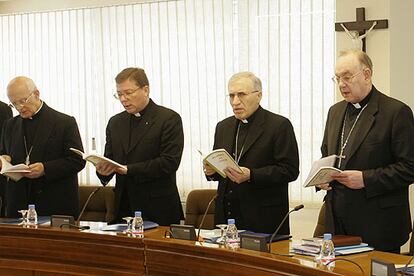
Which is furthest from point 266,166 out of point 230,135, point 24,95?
point 24,95

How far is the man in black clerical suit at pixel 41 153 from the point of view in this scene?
16.7 ft

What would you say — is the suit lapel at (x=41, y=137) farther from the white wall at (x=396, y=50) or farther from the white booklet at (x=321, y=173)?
the white wall at (x=396, y=50)

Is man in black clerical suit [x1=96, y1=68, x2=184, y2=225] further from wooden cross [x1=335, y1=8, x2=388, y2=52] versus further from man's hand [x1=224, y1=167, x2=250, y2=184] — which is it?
wooden cross [x1=335, y1=8, x2=388, y2=52]

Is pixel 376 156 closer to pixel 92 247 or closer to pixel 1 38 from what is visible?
pixel 92 247

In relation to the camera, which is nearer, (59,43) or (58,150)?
(58,150)

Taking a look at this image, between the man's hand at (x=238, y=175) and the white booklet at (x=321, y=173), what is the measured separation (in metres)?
0.45

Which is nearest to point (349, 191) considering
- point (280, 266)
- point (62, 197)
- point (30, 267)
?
point (280, 266)

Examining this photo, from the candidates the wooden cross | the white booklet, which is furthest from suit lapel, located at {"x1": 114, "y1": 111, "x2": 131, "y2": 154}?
the wooden cross

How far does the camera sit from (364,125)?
157 inches

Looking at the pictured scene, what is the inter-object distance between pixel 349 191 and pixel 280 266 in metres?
0.87

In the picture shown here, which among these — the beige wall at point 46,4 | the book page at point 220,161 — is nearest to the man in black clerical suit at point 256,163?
the book page at point 220,161

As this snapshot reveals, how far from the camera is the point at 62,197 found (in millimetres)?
5141

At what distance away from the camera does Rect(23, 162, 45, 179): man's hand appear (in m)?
4.91

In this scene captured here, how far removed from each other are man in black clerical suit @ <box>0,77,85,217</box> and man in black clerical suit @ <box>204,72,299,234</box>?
111 centimetres
